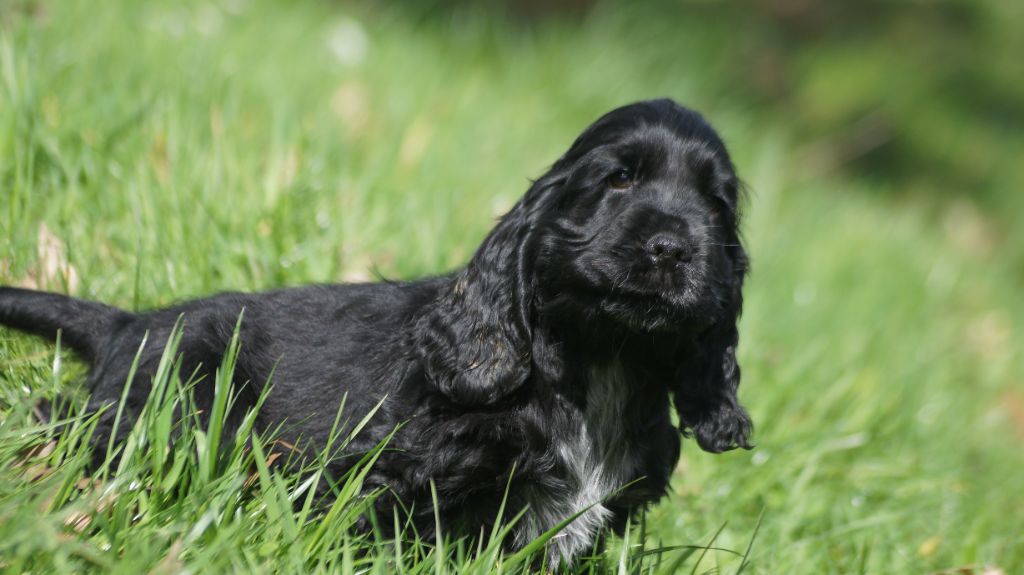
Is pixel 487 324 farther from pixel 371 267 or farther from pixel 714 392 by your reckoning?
pixel 371 267

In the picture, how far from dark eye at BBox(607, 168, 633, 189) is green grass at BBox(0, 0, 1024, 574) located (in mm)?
898

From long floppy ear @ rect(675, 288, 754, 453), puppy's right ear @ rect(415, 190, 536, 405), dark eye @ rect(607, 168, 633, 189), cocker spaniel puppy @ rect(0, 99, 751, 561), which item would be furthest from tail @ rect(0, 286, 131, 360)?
long floppy ear @ rect(675, 288, 754, 453)

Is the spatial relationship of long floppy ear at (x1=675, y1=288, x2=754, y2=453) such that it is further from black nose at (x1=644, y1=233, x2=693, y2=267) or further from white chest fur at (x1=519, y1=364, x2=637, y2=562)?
black nose at (x1=644, y1=233, x2=693, y2=267)

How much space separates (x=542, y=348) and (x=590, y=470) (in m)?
0.35

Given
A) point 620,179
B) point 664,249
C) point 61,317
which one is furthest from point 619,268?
point 61,317

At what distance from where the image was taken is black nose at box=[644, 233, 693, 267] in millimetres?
2426

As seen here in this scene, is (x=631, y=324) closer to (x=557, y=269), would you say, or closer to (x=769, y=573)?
(x=557, y=269)

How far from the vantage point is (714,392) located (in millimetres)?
2877

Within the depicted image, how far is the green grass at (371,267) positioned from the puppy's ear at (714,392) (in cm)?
34

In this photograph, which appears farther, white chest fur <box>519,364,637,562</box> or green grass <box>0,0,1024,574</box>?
white chest fur <box>519,364,637,562</box>

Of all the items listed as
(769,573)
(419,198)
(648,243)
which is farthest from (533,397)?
(419,198)

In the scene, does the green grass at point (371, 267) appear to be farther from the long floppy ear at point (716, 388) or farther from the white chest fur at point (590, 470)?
the long floppy ear at point (716, 388)

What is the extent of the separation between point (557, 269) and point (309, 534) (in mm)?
861

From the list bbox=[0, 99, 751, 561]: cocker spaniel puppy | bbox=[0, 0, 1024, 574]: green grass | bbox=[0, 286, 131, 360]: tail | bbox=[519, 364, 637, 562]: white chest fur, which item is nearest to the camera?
bbox=[0, 0, 1024, 574]: green grass
